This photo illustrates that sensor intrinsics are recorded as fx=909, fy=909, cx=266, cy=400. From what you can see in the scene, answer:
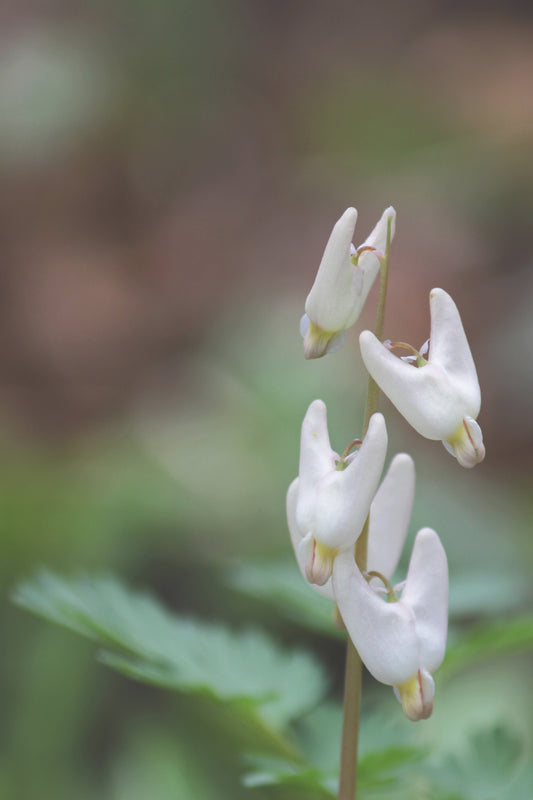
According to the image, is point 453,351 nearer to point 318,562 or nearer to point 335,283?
point 335,283

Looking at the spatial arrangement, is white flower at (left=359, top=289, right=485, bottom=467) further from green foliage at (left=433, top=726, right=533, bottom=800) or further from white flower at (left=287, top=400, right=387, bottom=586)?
green foliage at (left=433, top=726, right=533, bottom=800)

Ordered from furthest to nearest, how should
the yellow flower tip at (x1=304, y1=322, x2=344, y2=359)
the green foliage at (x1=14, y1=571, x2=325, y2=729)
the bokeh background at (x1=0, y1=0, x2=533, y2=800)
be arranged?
1. the bokeh background at (x1=0, y1=0, x2=533, y2=800)
2. the green foliage at (x1=14, y1=571, x2=325, y2=729)
3. the yellow flower tip at (x1=304, y1=322, x2=344, y2=359)

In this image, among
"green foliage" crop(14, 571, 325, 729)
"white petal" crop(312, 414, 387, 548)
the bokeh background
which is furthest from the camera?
the bokeh background

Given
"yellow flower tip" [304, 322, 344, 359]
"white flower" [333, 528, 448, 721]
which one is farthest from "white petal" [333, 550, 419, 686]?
"yellow flower tip" [304, 322, 344, 359]

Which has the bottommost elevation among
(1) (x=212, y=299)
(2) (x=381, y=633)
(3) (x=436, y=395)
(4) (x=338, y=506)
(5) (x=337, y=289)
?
(2) (x=381, y=633)

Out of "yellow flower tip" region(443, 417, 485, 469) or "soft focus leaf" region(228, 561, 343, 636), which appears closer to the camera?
"yellow flower tip" region(443, 417, 485, 469)

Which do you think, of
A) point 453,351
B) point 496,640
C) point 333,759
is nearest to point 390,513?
point 453,351

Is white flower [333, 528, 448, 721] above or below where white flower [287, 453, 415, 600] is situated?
below

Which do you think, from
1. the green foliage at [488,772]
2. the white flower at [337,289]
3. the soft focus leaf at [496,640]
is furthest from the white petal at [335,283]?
the green foliage at [488,772]
